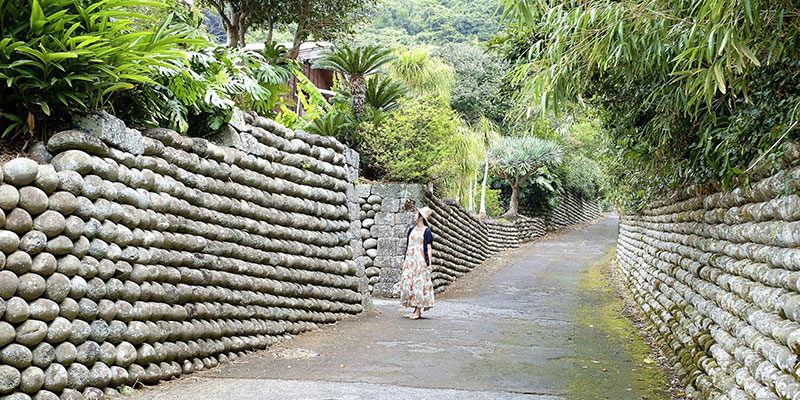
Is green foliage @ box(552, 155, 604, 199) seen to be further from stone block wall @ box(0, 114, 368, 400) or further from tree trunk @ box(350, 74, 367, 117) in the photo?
stone block wall @ box(0, 114, 368, 400)

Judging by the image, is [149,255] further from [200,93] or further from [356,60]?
[356,60]

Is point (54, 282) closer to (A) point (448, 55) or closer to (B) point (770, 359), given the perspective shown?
(B) point (770, 359)

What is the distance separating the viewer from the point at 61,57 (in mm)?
4148

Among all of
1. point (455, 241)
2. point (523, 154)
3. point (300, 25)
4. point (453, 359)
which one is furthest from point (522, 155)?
point (453, 359)

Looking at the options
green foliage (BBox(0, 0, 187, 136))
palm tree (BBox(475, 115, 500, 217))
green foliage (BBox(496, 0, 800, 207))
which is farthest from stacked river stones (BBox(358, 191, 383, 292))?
palm tree (BBox(475, 115, 500, 217))

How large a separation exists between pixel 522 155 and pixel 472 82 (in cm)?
334

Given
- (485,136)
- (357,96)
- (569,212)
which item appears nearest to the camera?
(357,96)

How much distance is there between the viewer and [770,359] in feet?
12.3

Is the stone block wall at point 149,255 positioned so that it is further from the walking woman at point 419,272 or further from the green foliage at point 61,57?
the walking woman at point 419,272

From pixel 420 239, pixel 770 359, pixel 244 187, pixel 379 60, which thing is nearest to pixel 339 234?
pixel 420 239

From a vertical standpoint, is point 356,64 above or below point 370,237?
above

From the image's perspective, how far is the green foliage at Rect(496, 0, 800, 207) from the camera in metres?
3.63

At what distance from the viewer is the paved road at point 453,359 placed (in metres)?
5.09

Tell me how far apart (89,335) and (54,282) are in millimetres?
471
